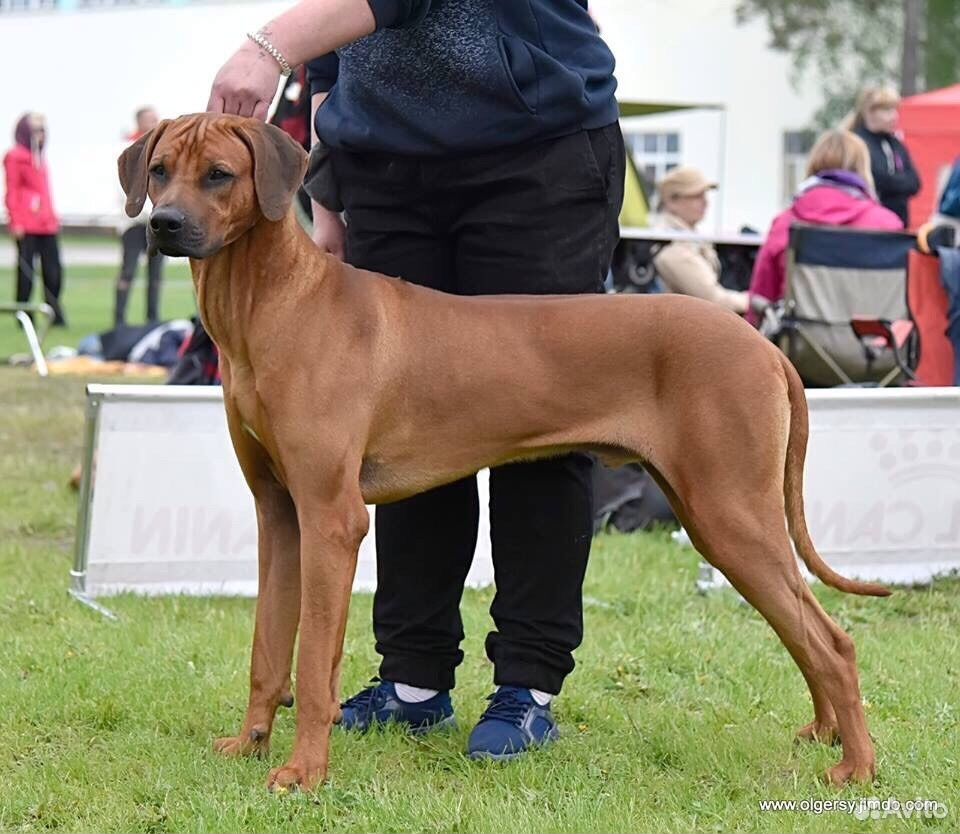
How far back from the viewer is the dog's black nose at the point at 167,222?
3074 millimetres

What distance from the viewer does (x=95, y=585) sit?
5.12m

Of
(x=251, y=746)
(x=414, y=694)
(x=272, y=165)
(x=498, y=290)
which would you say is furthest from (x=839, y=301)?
(x=272, y=165)

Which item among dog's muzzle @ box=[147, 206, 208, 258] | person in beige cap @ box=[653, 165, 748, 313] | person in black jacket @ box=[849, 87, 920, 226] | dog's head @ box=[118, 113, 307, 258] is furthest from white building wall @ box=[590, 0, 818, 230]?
dog's muzzle @ box=[147, 206, 208, 258]

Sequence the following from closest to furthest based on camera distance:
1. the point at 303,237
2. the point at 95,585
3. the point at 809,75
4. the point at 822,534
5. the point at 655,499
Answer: the point at 303,237
the point at 95,585
the point at 822,534
the point at 655,499
the point at 809,75

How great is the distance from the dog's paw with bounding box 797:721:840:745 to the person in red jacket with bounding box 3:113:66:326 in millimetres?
12970

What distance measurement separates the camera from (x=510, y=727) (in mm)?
3703

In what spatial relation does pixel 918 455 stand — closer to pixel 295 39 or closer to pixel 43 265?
pixel 295 39

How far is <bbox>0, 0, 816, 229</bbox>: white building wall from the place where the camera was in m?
32.1

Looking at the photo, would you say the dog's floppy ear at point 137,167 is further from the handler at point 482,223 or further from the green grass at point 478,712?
the green grass at point 478,712

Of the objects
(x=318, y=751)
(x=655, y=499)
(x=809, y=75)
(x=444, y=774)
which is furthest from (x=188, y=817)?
(x=809, y=75)

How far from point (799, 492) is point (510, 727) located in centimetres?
93

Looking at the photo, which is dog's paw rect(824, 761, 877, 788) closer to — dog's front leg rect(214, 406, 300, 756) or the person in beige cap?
dog's front leg rect(214, 406, 300, 756)

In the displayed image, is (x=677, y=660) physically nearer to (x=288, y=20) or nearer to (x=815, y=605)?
(x=815, y=605)

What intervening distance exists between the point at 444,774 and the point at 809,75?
3044 cm
